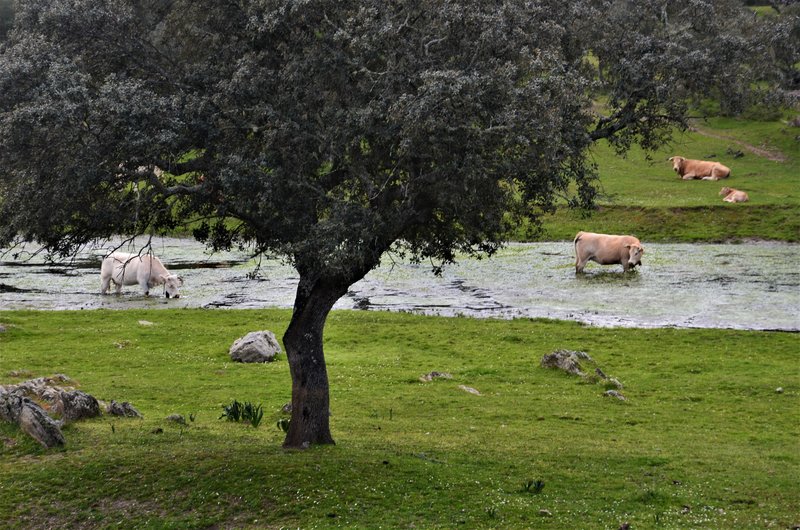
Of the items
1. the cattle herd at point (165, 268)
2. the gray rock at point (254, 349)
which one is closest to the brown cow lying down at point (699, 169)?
the cattle herd at point (165, 268)

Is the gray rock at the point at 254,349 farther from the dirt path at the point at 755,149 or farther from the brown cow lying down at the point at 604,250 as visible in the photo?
the dirt path at the point at 755,149

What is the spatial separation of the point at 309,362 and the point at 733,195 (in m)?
50.0

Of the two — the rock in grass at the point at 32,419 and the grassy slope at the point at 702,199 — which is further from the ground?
the grassy slope at the point at 702,199

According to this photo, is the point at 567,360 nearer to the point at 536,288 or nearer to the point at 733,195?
the point at 536,288

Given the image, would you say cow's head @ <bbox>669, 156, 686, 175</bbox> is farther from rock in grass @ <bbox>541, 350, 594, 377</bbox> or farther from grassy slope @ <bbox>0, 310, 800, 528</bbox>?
rock in grass @ <bbox>541, 350, 594, 377</bbox>

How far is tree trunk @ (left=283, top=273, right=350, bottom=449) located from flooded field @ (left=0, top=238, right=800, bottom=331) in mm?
17191

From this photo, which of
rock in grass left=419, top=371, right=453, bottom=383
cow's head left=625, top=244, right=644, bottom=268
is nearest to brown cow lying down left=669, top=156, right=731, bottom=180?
cow's head left=625, top=244, right=644, bottom=268

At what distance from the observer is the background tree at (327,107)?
1608 centimetres

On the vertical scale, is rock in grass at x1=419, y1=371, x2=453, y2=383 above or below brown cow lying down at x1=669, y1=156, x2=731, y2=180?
below

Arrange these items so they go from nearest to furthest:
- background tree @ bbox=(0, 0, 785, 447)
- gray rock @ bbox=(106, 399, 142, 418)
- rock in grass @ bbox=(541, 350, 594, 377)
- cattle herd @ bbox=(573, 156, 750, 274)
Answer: background tree @ bbox=(0, 0, 785, 447), gray rock @ bbox=(106, 399, 142, 418), rock in grass @ bbox=(541, 350, 594, 377), cattle herd @ bbox=(573, 156, 750, 274)

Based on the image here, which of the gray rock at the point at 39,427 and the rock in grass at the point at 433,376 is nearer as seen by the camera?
the gray rock at the point at 39,427

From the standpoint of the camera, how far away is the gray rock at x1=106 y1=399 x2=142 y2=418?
76.9 ft

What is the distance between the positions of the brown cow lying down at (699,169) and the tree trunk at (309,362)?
57422mm

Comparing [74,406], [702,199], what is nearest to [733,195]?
[702,199]
